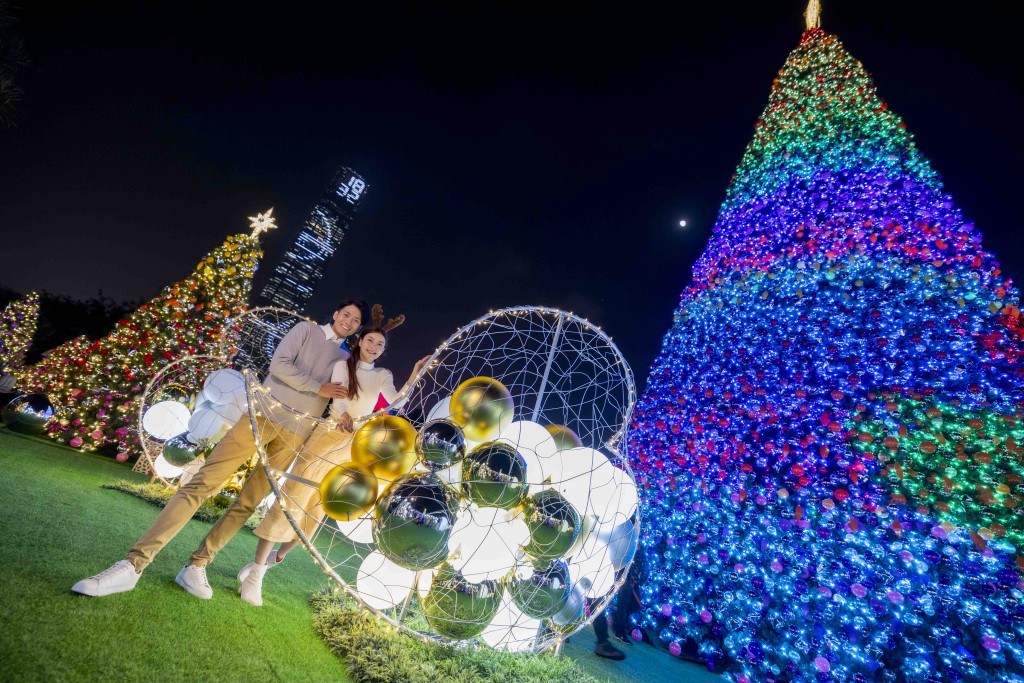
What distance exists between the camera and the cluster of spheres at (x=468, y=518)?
1673mm

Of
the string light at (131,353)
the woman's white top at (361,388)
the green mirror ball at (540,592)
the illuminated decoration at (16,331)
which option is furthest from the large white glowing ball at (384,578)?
the illuminated decoration at (16,331)

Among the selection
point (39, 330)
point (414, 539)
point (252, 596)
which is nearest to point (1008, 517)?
point (414, 539)

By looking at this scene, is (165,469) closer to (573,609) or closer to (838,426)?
(573,609)

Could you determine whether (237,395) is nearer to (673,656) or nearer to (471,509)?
(471,509)

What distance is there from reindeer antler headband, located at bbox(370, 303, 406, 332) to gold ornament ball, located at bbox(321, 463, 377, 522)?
1.04 m

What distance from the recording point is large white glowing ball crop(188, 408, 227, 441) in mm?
4520

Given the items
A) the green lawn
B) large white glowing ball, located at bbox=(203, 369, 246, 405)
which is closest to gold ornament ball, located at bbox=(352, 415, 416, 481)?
the green lawn

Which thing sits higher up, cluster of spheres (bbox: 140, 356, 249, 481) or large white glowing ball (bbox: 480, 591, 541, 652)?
large white glowing ball (bbox: 480, 591, 541, 652)

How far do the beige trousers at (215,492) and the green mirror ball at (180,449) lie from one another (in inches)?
115

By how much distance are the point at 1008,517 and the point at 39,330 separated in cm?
2762

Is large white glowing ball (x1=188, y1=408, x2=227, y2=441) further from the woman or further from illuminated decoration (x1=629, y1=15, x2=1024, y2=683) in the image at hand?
illuminated decoration (x1=629, y1=15, x2=1024, y2=683)

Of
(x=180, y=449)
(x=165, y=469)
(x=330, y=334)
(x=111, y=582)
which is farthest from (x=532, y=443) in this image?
(x=165, y=469)

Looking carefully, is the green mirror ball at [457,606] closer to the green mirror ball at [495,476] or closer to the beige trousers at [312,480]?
the green mirror ball at [495,476]

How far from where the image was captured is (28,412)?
7062mm
